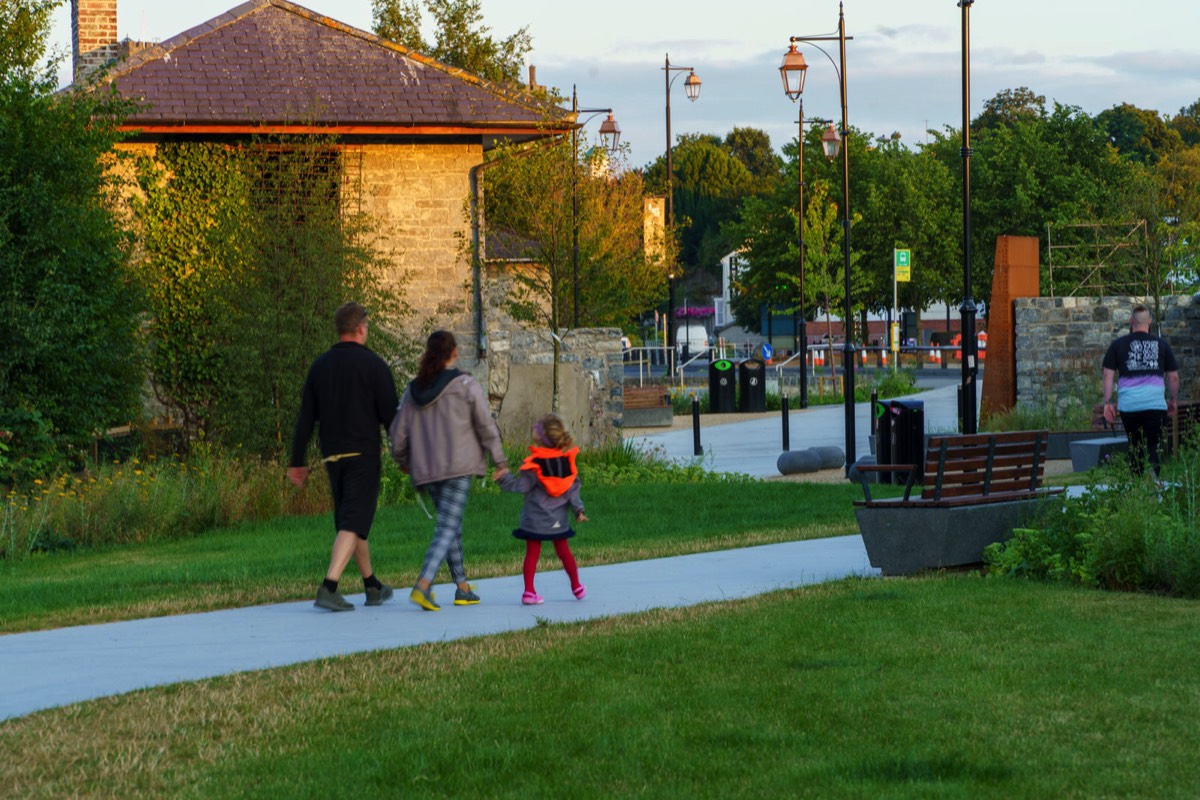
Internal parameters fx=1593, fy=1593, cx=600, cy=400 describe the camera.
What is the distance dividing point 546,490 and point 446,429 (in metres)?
0.70

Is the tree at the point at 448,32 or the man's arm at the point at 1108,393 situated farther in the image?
the tree at the point at 448,32

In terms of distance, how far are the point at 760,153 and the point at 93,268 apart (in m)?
116

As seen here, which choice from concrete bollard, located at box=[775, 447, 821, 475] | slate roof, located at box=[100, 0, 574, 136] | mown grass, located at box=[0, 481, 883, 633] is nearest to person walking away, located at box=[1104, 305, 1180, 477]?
mown grass, located at box=[0, 481, 883, 633]

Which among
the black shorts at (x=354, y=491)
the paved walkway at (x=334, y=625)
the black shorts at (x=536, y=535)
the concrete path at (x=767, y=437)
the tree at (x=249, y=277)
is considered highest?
the tree at (x=249, y=277)

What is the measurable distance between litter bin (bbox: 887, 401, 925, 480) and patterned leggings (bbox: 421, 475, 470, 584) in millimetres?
8916

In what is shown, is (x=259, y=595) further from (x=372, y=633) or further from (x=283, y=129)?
(x=283, y=129)

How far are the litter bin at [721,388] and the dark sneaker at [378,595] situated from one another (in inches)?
1081

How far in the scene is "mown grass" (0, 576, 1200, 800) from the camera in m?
5.39

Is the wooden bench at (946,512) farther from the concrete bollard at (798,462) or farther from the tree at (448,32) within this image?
the tree at (448,32)

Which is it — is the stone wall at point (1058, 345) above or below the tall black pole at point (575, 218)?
below

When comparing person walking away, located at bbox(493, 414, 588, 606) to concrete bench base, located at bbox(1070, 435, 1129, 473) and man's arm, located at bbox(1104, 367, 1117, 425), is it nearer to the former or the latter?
man's arm, located at bbox(1104, 367, 1117, 425)

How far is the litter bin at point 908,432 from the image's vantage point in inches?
688

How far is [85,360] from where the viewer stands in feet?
60.2

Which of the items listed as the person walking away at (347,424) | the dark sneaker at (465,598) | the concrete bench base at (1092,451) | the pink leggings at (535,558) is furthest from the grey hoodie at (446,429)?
the concrete bench base at (1092,451)
